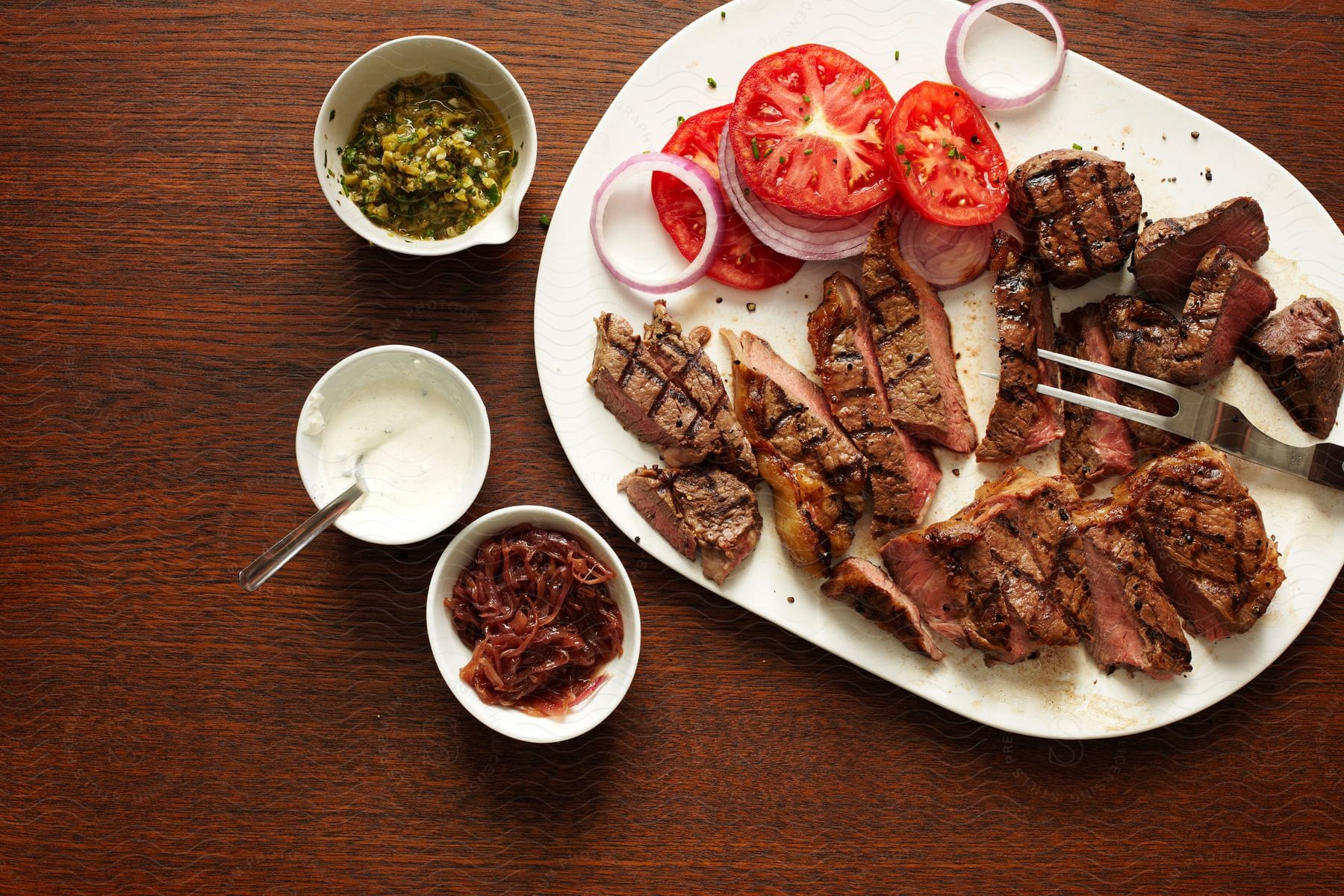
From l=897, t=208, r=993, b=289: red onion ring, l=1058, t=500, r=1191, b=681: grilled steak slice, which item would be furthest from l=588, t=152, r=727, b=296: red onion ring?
l=1058, t=500, r=1191, b=681: grilled steak slice

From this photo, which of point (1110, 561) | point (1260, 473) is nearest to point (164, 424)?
point (1110, 561)

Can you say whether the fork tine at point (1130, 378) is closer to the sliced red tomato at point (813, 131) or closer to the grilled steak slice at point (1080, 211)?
the grilled steak slice at point (1080, 211)

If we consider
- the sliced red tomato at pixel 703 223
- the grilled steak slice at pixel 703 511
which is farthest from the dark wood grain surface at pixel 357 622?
the sliced red tomato at pixel 703 223

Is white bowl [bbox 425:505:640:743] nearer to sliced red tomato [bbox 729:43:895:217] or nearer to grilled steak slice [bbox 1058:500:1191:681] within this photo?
sliced red tomato [bbox 729:43:895:217]

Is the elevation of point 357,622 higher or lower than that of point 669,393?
lower

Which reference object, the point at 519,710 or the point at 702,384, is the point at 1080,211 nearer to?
the point at 702,384

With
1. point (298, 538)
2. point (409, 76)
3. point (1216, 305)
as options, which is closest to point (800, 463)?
point (1216, 305)

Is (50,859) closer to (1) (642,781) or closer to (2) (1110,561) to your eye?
(1) (642,781)
